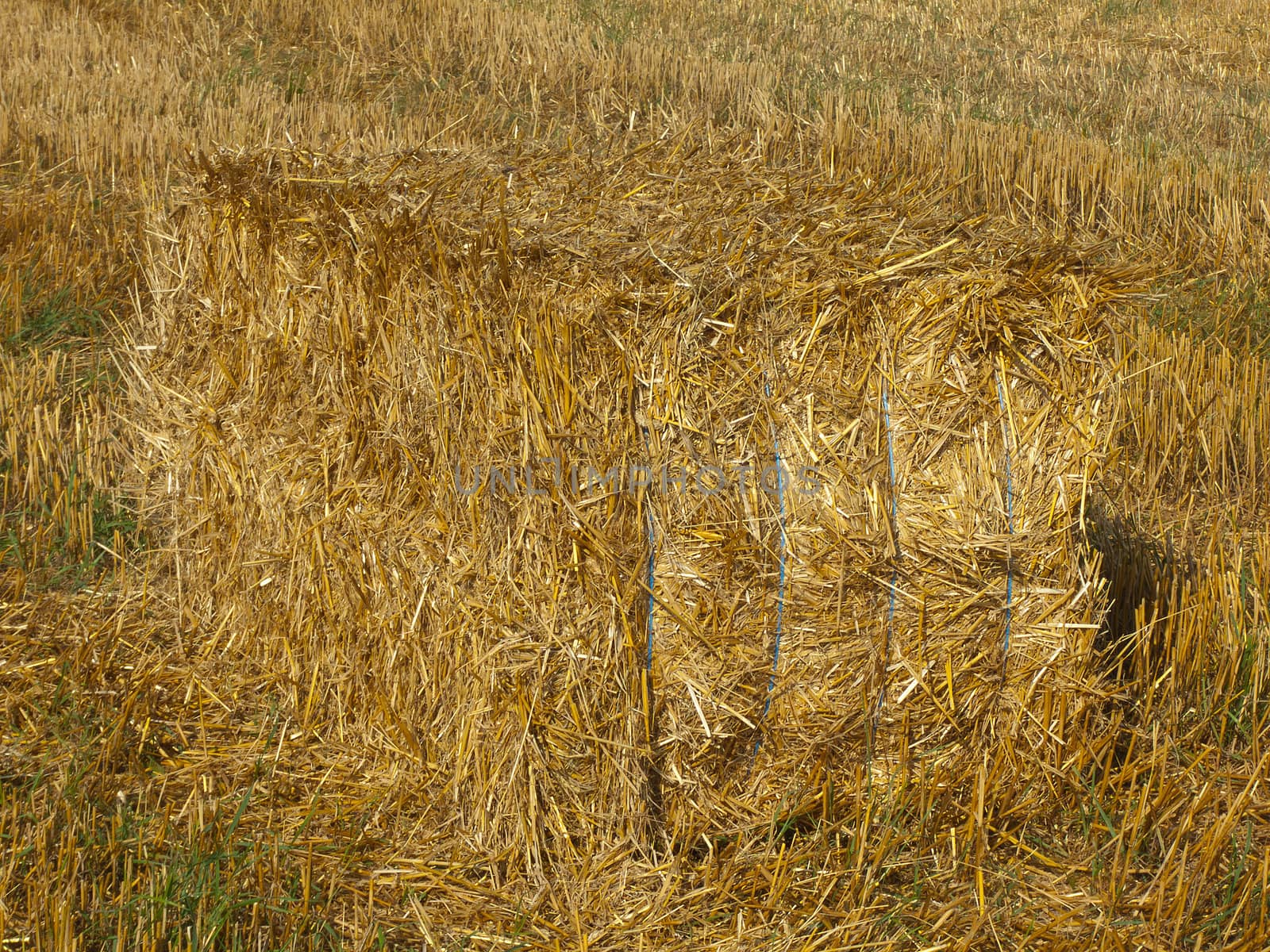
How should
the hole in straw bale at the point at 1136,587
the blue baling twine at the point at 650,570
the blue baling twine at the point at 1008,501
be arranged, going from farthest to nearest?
1. the hole in straw bale at the point at 1136,587
2. the blue baling twine at the point at 1008,501
3. the blue baling twine at the point at 650,570

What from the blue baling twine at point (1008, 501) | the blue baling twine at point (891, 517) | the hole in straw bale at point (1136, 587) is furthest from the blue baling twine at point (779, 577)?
the hole in straw bale at point (1136, 587)

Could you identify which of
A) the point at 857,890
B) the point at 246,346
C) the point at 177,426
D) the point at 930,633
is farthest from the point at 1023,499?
the point at 177,426

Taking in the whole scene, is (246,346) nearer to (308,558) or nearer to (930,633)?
(308,558)

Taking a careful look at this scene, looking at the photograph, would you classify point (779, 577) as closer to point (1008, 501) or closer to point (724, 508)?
point (724, 508)

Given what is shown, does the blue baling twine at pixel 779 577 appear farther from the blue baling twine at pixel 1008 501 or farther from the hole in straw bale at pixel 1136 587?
the hole in straw bale at pixel 1136 587

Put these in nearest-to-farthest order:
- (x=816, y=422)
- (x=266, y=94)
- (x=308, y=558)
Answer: (x=816, y=422) → (x=308, y=558) → (x=266, y=94)

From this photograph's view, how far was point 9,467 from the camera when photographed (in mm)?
4777

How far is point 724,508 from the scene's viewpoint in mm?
2986

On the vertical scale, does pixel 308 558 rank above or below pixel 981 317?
below

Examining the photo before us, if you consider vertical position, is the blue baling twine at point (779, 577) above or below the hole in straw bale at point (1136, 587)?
above

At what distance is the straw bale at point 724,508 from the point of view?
9.92 ft

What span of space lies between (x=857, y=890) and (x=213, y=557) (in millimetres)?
2454

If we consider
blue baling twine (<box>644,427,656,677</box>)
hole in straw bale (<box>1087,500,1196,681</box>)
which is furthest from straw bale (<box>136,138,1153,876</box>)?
hole in straw bale (<box>1087,500,1196,681</box>)

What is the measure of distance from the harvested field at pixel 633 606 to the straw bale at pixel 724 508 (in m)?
0.01
